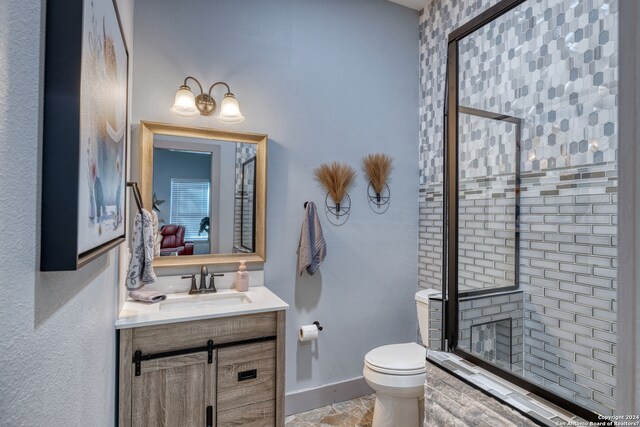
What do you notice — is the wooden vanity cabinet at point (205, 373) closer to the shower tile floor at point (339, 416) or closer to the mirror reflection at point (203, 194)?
the shower tile floor at point (339, 416)

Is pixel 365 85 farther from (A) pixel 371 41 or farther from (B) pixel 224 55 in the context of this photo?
(B) pixel 224 55

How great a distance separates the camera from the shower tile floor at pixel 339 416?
7.18ft

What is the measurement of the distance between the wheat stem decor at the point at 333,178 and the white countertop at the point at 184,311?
0.83m

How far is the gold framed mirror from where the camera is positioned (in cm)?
200

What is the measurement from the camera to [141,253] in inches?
61.0

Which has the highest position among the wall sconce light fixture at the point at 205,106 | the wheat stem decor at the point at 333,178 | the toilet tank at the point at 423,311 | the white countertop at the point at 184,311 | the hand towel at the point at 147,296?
the wall sconce light fixture at the point at 205,106

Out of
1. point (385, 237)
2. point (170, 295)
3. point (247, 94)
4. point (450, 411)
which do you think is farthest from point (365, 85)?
point (450, 411)

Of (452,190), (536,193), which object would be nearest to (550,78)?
(536,193)

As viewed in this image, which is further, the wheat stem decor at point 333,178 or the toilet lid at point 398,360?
the wheat stem decor at point 333,178

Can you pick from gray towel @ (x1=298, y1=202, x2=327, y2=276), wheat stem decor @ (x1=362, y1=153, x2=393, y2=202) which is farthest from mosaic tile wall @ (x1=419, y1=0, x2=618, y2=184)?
gray towel @ (x1=298, y1=202, x2=327, y2=276)

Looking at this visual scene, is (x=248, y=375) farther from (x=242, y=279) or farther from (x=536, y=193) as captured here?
(x=536, y=193)

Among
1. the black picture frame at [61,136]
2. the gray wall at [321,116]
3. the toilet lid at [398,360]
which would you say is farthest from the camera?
the gray wall at [321,116]

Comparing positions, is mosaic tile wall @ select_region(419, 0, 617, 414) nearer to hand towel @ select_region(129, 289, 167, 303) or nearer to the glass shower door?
the glass shower door

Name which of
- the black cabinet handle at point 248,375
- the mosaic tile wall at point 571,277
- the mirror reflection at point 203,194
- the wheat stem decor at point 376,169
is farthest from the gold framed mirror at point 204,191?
the mosaic tile wall at point 571,277
